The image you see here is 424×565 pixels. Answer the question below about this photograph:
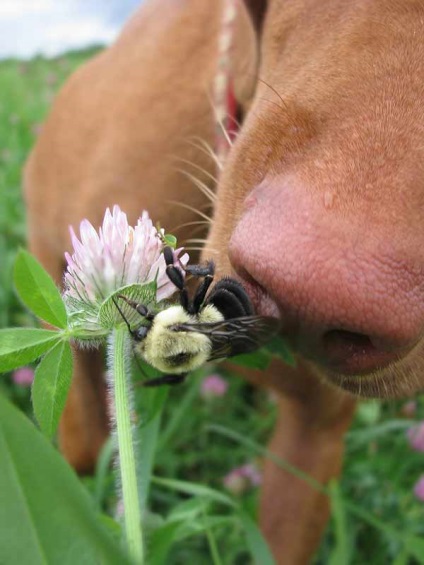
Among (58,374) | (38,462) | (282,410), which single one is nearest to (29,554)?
(38,462)

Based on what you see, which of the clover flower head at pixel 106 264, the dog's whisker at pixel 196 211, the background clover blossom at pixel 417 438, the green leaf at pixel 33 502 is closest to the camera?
the green leaf at pixel 33 502

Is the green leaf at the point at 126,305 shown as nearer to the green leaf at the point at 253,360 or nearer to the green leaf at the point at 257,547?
the green leaf at the point at 253,360

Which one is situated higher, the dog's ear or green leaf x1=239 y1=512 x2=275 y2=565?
the dog's ear

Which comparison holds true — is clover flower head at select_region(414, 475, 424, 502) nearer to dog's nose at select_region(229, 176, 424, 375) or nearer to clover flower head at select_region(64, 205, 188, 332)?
dog's nose at select_region(229, 176, 424, 375)

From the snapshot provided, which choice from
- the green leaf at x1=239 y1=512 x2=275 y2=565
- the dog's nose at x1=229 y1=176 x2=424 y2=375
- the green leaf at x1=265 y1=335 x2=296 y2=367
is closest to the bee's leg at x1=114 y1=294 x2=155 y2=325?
the dog's nose at x1=229 y1=176 x2=424 y2=375

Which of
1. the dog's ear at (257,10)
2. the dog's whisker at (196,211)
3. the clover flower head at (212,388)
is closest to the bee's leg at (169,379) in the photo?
the dog's whisker at (196,211)

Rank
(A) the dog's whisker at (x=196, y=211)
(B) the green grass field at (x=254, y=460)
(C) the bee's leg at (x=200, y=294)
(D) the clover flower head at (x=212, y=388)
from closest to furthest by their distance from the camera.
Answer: (C) the bee's leg at (x=200, y=294) → (A) the dog's whisker at (x=196, y=211) → (B) the green grass field at (x=254, y=460) → (D) the clover flower head at (x=212, y=388)

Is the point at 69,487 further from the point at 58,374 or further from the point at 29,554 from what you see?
the point at 58,374
